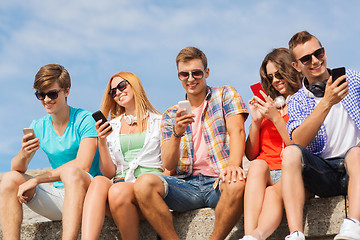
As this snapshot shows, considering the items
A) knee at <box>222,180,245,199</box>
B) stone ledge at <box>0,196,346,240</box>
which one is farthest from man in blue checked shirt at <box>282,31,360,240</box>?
knee at <box>222,180,245,199</box>

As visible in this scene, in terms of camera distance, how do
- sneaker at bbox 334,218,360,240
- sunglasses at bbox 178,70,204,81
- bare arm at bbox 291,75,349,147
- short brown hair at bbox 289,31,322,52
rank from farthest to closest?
sunglasses at bbox 178,70,204,81, short brown hair at bbox 289,31,322,52, bare arm at bbox 291,75,349,147, sneaker at bbox 334,218,360,240

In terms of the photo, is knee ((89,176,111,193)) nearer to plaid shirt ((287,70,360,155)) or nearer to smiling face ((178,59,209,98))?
smiling face ((178,59,209,98))

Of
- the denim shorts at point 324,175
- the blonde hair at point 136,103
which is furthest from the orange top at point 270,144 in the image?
the blonde hair at point 136,103

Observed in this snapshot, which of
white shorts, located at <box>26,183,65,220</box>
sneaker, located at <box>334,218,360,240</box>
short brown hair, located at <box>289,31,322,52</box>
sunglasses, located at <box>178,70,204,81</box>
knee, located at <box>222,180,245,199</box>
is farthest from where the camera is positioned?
white shorts, located at <box>26,183,65,220</box>

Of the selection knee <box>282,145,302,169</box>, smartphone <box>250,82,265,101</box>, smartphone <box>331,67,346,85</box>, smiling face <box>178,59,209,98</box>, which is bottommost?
knee <box>282,145,302,169</box>

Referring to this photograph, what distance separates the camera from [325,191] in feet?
15.0

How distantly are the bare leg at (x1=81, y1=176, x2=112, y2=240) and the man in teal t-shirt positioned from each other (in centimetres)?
14

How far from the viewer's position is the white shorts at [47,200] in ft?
17.1

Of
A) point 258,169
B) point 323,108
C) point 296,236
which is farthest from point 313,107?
point 296,236

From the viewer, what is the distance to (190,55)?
5.14 m

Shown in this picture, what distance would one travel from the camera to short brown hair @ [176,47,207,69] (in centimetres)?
514

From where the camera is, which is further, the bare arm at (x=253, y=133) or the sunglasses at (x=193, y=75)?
the sunglasses at (x=193, y=75)

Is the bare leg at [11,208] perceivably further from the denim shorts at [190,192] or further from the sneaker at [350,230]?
the sneaker at [350,230]

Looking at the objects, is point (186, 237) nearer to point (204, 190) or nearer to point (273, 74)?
point (204, 190)
